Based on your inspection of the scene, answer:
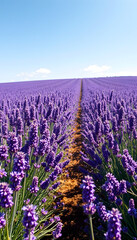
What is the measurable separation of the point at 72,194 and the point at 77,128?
4.10 m

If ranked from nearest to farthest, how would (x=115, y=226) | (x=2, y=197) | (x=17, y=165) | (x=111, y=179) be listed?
(x=115, y=226) < (x=2, y=197) < (x=17, y=165) < (x=111, y=179)

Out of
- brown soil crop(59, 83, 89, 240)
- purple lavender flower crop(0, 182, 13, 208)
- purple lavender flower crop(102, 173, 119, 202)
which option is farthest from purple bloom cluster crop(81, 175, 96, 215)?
brown soil crop(59, 83, 89, 240)

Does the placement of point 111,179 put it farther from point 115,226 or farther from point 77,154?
point 77,154

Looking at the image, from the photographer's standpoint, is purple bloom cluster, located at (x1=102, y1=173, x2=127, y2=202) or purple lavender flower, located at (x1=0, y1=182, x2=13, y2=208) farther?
purple bloom cluster, located at (x1=102, y1=173, x2=127, y2=202)

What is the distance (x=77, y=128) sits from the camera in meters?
6.57

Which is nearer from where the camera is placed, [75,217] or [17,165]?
[17,165]

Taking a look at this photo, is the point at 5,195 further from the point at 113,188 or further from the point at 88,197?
the point at 113,188

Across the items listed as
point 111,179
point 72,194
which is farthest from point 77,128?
point 111,179

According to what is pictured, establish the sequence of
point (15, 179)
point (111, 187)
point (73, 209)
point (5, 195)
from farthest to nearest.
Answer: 1. point (73, 209)
2. point (111, 187)
3. point (15, 179)
4. point (5, 195)

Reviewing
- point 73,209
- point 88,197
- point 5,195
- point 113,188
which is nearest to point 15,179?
point 5,195

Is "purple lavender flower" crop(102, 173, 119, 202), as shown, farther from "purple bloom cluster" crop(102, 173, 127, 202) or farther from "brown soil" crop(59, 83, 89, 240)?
"brown soil" crop(59, 83, 89, 240)

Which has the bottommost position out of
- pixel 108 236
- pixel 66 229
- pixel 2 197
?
pixel 66 229

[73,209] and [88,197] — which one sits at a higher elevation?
Result: [88,197]

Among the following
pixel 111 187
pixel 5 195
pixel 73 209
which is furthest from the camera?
pixel 73 209
